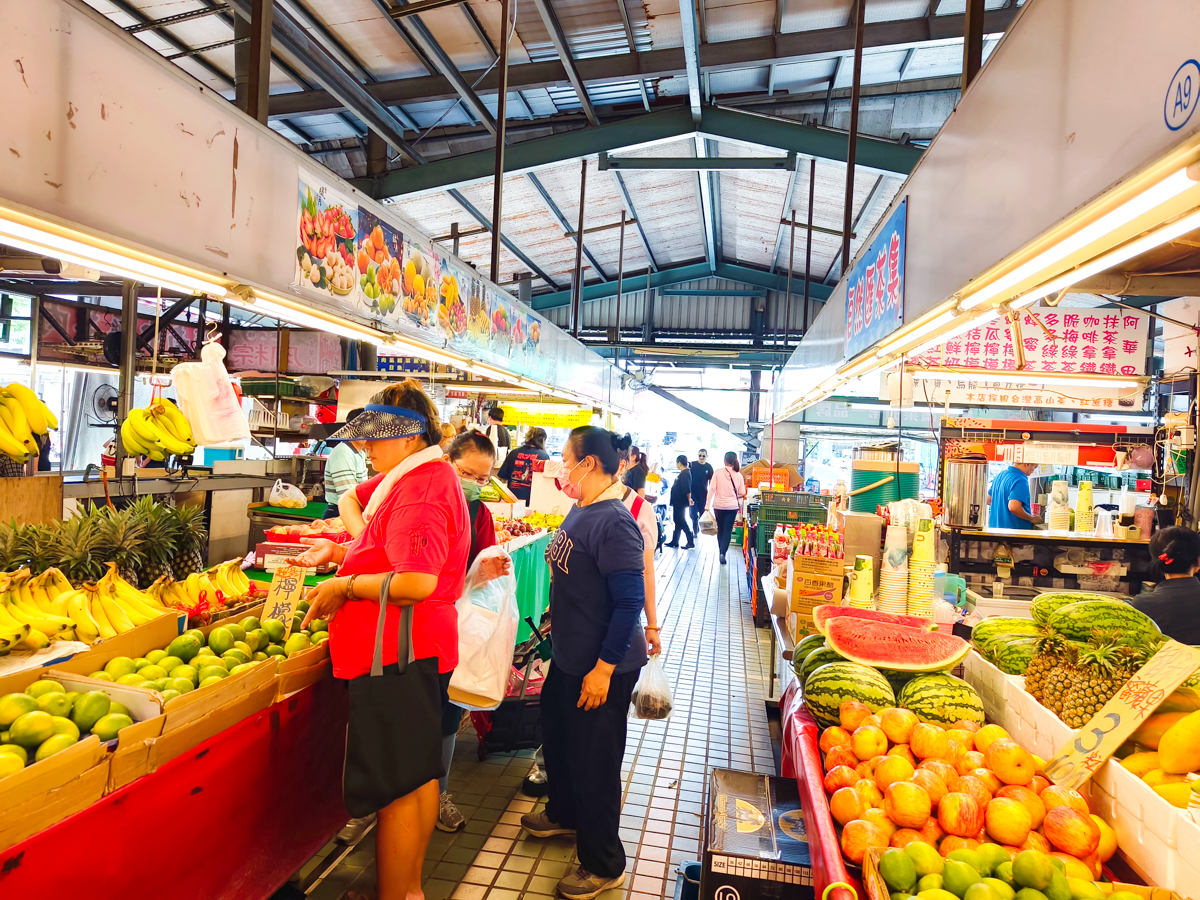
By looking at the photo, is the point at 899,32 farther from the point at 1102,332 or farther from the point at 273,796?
the point at 273,796

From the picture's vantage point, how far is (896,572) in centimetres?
380

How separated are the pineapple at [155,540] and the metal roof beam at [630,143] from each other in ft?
16.5

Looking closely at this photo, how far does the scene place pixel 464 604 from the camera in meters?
3.25

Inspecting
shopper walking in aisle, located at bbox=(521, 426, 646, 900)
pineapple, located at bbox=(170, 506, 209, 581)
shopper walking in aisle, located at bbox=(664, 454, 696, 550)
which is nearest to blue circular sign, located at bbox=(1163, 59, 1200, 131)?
shopper walking in aisle, located at bbox=(521, 426, 646, 900)

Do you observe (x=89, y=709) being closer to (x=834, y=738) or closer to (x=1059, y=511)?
(x=834, y=738)

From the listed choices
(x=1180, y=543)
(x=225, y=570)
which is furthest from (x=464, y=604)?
(x=1180, y=543)

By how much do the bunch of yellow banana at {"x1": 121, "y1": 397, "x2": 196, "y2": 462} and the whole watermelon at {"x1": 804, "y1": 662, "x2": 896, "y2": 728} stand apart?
4325 mm

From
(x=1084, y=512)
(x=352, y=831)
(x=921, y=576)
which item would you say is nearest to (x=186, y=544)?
(x=352, y=831)

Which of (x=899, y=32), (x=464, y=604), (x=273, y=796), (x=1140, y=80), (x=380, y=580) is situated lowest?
(x=273, y=796)

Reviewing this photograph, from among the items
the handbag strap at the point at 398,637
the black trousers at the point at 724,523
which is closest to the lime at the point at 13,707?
the handbag strap at the point at 398,637

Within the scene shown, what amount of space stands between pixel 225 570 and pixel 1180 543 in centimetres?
511

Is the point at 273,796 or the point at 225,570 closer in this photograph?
the point at 273,796

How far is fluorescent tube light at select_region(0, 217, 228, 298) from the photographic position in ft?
6.23

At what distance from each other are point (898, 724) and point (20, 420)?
4935mm
